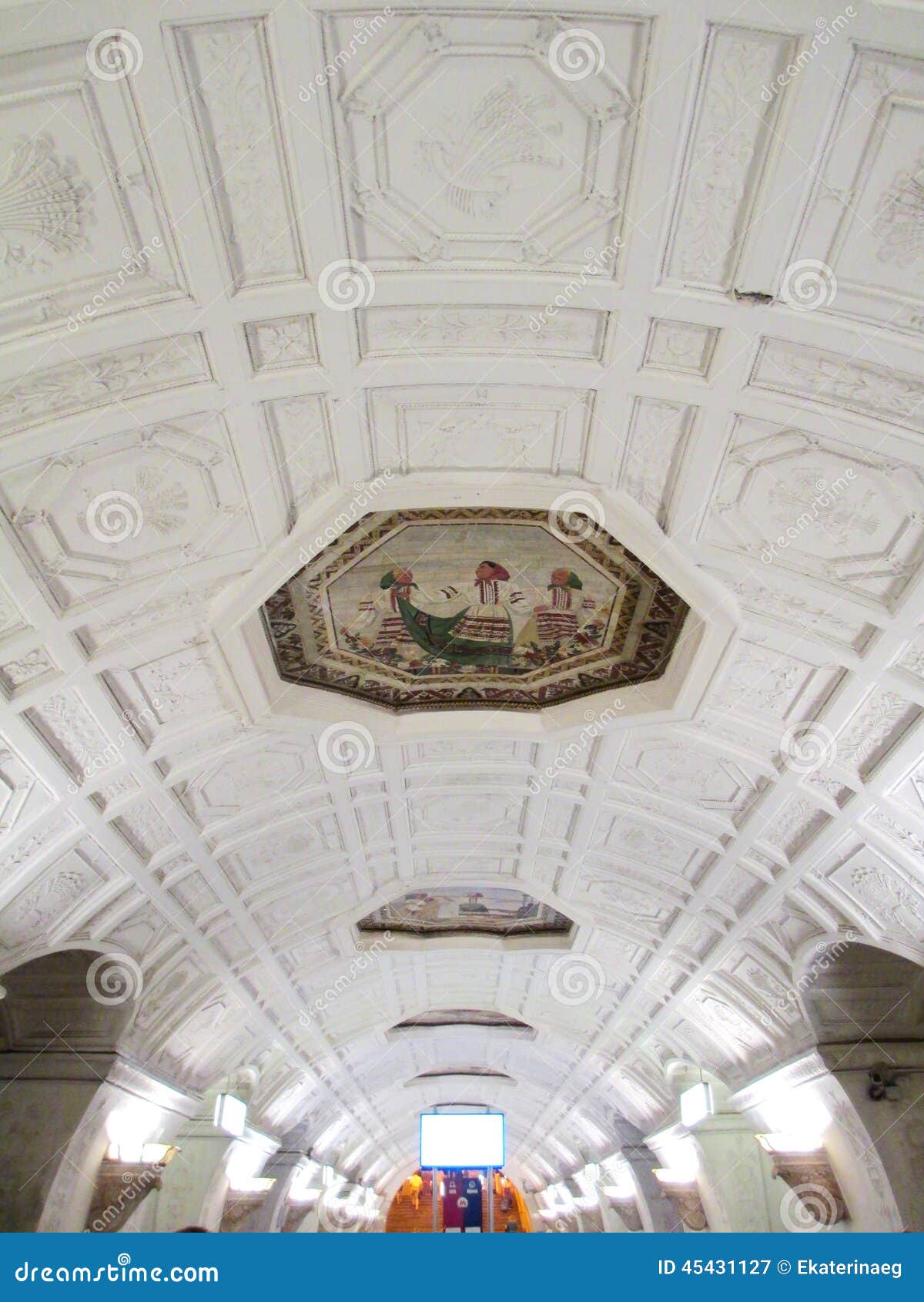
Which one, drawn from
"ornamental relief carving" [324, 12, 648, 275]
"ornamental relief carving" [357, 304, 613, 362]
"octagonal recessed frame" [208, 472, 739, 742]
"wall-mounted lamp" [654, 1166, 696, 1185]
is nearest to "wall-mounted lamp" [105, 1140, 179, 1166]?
"octagonal recessed frame" [208, 472, 739, 742]

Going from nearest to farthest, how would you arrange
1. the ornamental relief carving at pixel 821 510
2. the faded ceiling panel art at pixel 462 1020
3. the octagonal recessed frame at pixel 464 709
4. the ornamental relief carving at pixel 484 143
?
the ornamental relief carving at pixel 484 143 < the ornamental relief carving at pixel 821 510 < the octagonal recessed frame at pixel 464 709 < the faded ceiling panel art at pixel 462 1020

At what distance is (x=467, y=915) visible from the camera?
1939cm

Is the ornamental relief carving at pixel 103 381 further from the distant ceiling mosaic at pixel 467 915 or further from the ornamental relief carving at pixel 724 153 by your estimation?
the distant ceiling mosaic at pixel 467 915

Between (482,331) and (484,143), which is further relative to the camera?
(482,331)

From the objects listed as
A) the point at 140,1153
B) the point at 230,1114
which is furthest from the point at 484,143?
the point at 230,1114

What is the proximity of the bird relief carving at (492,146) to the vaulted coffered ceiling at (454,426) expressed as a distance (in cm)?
2

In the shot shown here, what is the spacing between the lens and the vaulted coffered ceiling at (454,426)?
17.9 ft

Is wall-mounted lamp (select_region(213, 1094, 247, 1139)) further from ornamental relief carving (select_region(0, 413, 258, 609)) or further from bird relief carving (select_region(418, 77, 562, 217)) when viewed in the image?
bird relief carving (select_region(418, 77, 562, 217))

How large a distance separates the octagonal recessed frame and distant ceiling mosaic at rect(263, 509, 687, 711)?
0.20 meters

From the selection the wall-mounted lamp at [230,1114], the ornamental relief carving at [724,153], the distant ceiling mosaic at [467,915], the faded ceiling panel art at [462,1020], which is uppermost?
the ornamental relief carving at [724,153]

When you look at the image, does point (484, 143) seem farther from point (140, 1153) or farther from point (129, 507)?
point (140, 1153)

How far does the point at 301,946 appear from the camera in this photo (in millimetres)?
17484

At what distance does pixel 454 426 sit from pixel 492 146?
107 inches

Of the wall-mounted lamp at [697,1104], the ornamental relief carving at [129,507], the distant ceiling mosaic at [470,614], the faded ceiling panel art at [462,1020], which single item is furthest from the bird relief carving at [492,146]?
the faded ceiling panel art at [462,1020]
